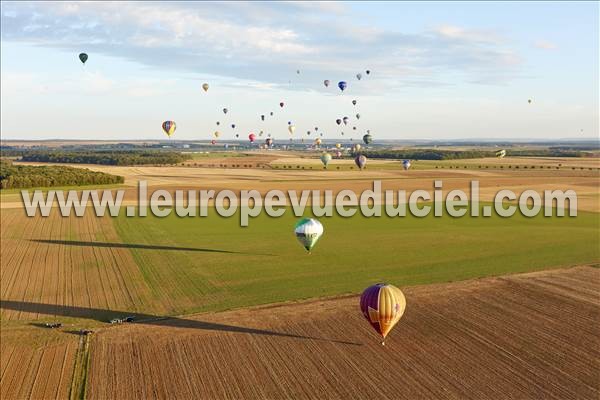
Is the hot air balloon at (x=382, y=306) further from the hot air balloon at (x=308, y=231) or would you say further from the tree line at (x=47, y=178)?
the tree line at (x=47, y=178)

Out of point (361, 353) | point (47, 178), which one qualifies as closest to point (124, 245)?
point (361, 353)

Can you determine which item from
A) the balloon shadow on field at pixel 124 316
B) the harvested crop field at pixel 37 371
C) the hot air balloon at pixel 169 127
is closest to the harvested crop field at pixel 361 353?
the balloon shadow on field at pixel 124 316

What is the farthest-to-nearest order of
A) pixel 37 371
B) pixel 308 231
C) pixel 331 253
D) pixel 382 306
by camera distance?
1. pixel 331 253
2. pixel 308 231
3. pixel 382 306
4. pixel 37 371

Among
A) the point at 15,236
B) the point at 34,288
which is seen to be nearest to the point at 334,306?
the point at 34,288

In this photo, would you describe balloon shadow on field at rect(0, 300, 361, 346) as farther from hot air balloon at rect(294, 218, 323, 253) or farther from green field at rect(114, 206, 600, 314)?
hot air balloon at rect(294, 218, 323, 253)

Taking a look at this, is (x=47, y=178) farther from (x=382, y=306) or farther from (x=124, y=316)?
(x=382, y=306)

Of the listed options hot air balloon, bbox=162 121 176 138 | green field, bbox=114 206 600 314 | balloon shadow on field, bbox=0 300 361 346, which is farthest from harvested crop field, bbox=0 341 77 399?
hot air balloon, bbox=162 121 176 138

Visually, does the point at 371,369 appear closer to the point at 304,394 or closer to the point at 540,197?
the point at 304,394
